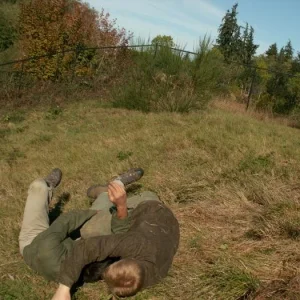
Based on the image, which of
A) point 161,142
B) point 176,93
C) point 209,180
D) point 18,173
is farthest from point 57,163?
point 176,93

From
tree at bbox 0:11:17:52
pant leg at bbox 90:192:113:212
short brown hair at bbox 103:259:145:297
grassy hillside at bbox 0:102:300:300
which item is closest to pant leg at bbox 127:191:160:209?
pant leg at bbox 90:192:113:212

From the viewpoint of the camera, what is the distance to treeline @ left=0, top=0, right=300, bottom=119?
9547mm

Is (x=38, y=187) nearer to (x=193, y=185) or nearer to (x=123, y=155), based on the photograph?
(x=193, y=185)

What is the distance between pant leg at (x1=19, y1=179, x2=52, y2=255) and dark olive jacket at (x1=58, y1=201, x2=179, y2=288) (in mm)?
741

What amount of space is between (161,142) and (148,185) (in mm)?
1594

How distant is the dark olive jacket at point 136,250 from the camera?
274cm

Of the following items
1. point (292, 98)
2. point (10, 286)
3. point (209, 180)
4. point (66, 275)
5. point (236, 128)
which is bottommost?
point (10, 286)

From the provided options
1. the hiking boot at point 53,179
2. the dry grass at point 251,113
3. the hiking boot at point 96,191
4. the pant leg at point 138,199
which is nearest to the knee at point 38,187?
the hiking boot at point 53,179

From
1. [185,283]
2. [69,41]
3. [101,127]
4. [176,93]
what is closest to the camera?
[185,283]

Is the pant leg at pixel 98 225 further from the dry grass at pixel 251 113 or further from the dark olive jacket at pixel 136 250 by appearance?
the dry grass at pixel 251 113

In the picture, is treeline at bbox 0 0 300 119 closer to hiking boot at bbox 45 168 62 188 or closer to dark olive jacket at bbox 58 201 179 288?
hiking boot at bbox 45 168 62 188

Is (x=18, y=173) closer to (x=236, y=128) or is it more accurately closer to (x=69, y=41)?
(x=236, y=128)

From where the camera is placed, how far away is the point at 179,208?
4.26 metres

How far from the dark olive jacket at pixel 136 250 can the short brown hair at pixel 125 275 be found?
10 centimetres
